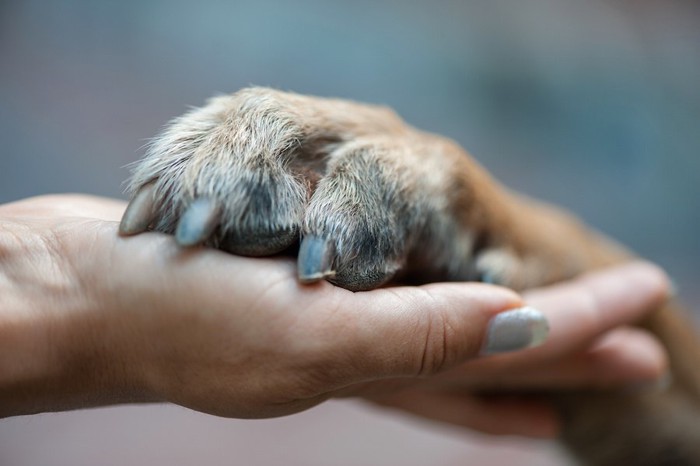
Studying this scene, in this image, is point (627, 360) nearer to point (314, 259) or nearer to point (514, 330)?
point (514, 330)

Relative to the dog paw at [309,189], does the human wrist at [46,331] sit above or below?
below

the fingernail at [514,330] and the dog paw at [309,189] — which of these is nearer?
the dog paw at [309,189]

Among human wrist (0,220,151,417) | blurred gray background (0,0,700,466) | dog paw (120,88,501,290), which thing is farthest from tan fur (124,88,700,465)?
blurred gray background (0,0,700,466)

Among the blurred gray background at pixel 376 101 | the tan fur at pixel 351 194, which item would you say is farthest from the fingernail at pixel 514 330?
the blurred gray background at pixel 376 101

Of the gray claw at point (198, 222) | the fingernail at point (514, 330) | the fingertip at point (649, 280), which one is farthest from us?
the fingertip at point (649, 280)

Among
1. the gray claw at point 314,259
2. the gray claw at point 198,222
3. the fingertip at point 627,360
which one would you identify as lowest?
the fingertip at point 627,360

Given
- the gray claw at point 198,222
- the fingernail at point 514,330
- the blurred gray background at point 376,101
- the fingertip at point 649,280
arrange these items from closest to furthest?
the gray claw at point 198,222 < the fingernail at point 514,330 < the fingertip at point 649,280 < the blurred gray background at point 376,101

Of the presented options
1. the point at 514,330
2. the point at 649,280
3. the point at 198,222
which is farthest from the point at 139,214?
the point at 649,280

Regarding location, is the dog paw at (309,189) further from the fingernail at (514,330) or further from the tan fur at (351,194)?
the fingernail at (514,330)

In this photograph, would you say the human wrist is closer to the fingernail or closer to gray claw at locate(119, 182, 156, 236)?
gray claw at locate(119, 182, 156, 236)
